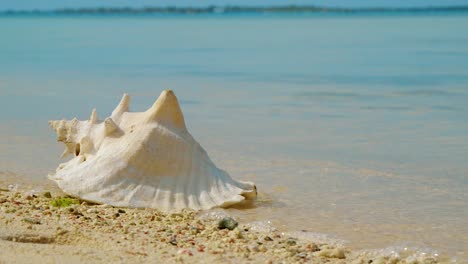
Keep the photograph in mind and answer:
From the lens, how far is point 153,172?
6.22 meters

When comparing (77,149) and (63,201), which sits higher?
(77,149)

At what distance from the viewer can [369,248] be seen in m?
5.30

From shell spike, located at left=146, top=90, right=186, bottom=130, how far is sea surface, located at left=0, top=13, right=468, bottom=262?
0.82m

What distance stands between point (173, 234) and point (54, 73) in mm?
14228

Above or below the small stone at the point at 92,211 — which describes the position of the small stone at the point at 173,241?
above

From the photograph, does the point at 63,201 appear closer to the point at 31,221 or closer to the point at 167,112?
the point at 31,221

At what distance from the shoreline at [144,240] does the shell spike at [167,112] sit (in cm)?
77

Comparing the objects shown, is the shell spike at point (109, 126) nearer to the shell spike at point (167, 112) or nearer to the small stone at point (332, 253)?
the shell spike at point (167, 112)

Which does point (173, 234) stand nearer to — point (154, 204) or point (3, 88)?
point (154, 204)

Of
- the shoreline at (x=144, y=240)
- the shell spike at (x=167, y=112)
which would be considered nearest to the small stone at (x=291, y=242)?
the shoreline at (x=144, y=240)

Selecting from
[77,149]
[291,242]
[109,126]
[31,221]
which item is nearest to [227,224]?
[291,242]

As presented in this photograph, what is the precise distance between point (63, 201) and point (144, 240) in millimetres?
1292

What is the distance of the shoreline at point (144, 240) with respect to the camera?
458cm

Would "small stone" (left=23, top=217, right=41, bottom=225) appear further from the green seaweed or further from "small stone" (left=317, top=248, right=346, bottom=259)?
"small stone" (left=317, top=248, right=346, bottom=259)
